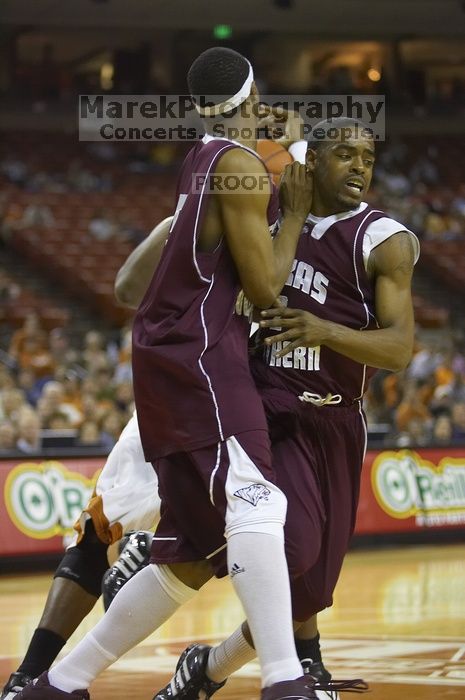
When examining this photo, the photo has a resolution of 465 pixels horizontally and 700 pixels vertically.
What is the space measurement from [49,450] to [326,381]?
6742mm

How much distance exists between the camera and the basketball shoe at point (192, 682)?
14.8ft

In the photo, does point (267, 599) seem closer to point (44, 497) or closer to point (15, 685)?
point (15, 685)

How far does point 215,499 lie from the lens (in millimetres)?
3984

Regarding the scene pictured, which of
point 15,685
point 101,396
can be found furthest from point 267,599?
point 101,396

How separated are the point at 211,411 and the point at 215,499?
27cm

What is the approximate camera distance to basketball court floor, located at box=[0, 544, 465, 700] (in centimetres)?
531

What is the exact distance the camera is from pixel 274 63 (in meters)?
28.3

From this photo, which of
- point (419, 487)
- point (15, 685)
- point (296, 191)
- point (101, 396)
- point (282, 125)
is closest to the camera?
point (296, 191)

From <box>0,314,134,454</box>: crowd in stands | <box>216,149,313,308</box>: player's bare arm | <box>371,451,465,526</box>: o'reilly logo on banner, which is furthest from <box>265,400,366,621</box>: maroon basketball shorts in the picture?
<box>371,451,465,526</box>: o'reilly logo on banner

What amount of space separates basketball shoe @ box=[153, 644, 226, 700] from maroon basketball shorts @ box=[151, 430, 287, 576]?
1.55 feet

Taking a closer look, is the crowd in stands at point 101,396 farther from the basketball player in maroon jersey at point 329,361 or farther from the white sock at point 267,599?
the white sock at point 267,599

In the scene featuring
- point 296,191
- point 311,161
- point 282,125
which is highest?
point 282,125

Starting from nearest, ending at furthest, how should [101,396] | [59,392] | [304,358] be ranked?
[304,358]
[59,392]
[101,396]

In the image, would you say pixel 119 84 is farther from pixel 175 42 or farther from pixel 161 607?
pixel 161 607
